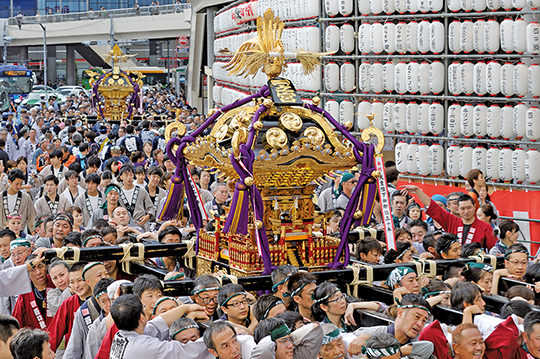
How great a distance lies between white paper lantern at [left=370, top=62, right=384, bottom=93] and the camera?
15.9m

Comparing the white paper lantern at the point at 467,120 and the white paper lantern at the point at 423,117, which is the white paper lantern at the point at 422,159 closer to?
the white paper lantern at the point at 423,117

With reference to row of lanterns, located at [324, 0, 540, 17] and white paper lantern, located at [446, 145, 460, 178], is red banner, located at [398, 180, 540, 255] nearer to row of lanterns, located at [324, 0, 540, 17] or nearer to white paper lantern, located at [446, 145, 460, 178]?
white paper lantern, located at [446, 145, 460, 178]

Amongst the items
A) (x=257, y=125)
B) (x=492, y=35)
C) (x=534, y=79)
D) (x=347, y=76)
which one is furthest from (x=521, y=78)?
(x=257, y=125)

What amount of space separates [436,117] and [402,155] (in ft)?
3.19

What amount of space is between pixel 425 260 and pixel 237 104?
230 cm

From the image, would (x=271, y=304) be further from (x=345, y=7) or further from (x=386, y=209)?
(x=345, y=7)

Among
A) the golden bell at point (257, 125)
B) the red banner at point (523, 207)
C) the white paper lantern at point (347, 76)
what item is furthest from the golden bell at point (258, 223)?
the white paper lantern at point (347, 76)

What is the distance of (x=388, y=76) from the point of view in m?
15.7

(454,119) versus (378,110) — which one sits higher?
(378,110)

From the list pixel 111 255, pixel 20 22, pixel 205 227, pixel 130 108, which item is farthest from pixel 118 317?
pixel 20 22

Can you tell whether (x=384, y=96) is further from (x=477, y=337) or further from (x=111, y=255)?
(x=477, y=337)

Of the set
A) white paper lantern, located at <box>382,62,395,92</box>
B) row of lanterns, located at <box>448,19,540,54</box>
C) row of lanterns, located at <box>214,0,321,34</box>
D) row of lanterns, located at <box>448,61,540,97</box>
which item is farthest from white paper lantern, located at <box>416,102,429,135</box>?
row of lanterns, located at <box>214,0,321,34</box>

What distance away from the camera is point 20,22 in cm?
5941

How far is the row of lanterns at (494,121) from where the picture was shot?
13.7m
